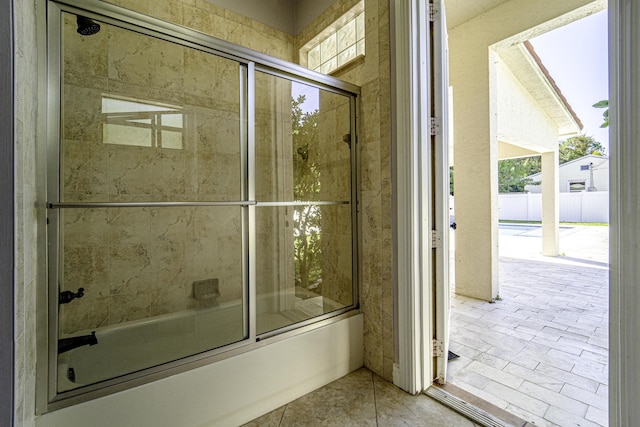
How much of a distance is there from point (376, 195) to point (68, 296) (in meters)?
1.79

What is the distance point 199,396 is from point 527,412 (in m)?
1.71

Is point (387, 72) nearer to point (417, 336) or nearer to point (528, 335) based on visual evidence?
point (417, 336)

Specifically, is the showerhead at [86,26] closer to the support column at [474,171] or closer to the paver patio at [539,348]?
the paver patio at [539,348]

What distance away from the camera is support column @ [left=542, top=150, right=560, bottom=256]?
5.62 metres

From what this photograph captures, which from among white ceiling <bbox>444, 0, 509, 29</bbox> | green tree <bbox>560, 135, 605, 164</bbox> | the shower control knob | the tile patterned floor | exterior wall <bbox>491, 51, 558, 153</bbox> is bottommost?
the tile patterned floor

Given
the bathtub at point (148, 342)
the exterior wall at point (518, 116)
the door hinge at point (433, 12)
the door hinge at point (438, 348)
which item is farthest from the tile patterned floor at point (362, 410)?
the exterior wall at point (518, 116)

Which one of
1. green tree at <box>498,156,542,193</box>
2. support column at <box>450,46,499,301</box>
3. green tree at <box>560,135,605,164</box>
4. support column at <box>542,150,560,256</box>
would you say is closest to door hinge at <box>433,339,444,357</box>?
support column at <box>450,46,499,301</box>

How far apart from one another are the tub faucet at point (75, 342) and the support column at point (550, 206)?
709 cm

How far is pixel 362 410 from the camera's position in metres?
1.57

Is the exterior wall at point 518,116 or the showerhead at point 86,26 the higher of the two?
the exterior wall at point 518,116

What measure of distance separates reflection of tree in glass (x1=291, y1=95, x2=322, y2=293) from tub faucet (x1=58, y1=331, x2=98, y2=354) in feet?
4.51

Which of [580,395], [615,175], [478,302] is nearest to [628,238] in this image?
[615,175]

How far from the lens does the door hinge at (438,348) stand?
5.84ft

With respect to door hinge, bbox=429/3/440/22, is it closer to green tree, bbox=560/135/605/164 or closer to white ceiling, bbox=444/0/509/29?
white ceiling, bbox=444/0/509/29
